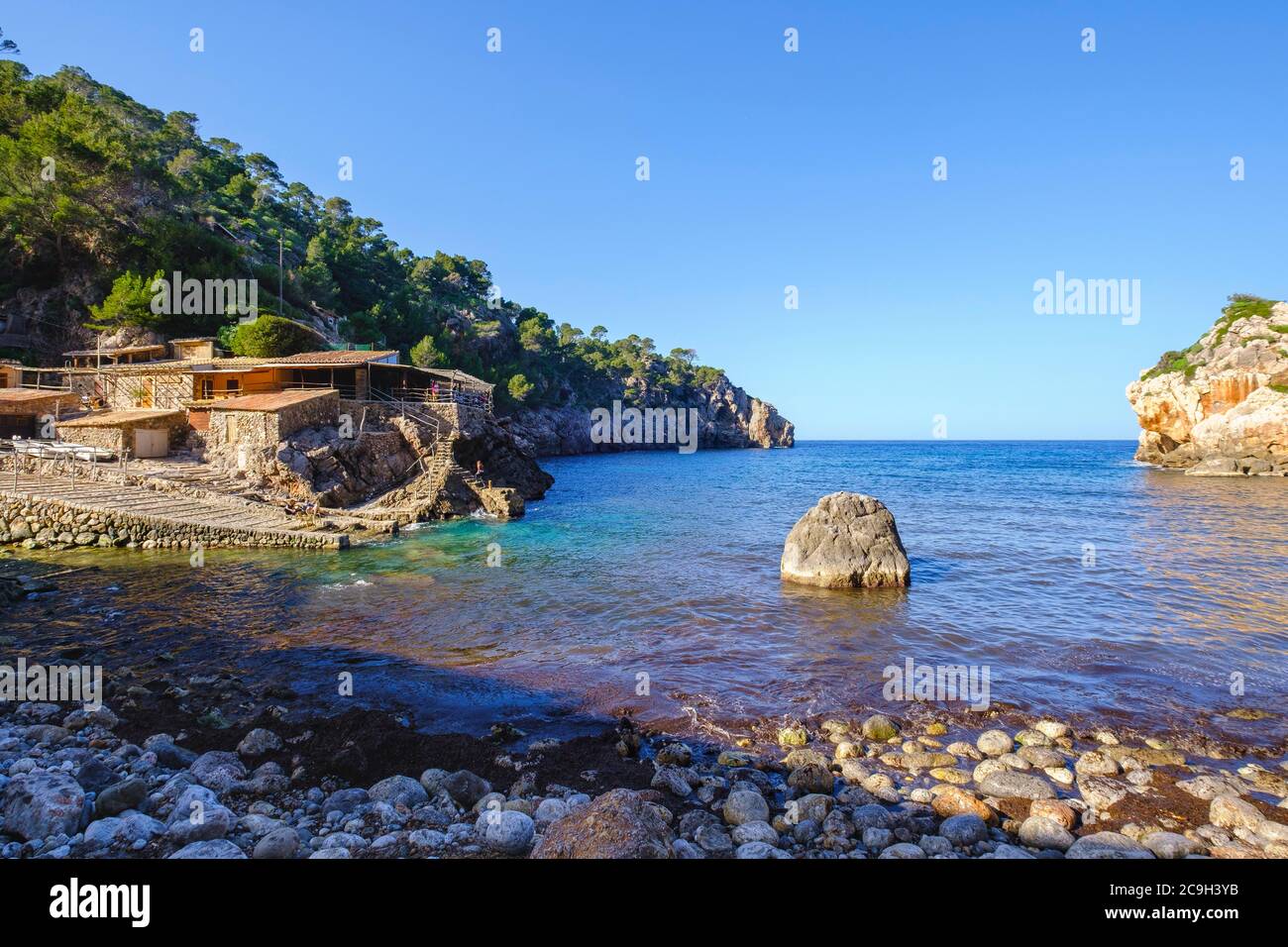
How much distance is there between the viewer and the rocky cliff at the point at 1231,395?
54031mm

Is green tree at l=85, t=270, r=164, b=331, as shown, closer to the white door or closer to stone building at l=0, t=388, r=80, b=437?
stone building at l=0, t=388, r=80, b=437

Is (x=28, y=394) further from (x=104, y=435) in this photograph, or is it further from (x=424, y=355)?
(x=424, y=355)

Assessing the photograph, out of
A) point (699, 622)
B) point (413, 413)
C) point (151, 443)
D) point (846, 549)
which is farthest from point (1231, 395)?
point (151, 443)

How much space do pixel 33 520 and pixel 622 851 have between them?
98.5 ft

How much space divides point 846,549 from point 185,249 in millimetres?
57891

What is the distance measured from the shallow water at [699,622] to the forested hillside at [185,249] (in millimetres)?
34814

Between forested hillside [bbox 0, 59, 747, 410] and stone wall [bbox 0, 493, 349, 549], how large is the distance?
Result: 24451mm

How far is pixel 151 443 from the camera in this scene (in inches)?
1286

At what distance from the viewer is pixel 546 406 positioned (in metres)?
107

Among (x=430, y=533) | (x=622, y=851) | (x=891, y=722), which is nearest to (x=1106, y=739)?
(x=891, y=722)

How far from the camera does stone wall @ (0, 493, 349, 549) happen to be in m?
23.2

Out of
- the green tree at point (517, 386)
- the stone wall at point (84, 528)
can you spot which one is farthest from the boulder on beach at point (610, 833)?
the green tree at point (517, 386)

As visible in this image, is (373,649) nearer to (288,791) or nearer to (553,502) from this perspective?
(288,791)
